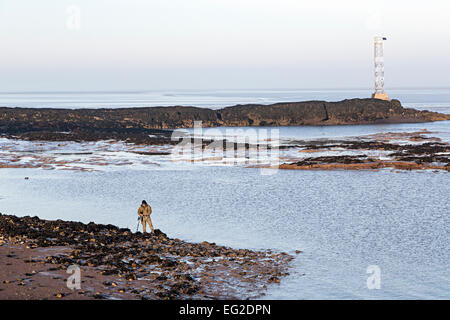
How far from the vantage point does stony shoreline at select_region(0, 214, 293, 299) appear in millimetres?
16062

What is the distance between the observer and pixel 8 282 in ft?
52.4

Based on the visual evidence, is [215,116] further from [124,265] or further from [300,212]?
[124,265]

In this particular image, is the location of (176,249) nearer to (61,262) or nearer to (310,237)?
(61,262)

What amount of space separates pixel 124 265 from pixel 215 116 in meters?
81.7

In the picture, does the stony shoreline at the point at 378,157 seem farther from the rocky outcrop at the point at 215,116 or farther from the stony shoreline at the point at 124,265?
the rocky outcrop at the point at 215,116

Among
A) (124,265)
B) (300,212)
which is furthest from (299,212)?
(124,265)

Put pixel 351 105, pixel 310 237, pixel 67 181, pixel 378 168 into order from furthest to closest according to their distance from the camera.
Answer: pixel 351 105, pixel 378 168, pixel 67 181, pixel 310 237

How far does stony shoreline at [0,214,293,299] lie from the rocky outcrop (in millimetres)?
63441

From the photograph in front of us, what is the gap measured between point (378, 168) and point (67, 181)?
2275 cm

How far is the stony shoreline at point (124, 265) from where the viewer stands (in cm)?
1606

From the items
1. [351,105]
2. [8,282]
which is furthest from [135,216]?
[351,105]

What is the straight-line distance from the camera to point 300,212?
2928 centimetres

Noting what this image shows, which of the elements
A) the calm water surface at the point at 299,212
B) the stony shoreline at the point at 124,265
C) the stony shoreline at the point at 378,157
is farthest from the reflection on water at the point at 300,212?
the stony shoreline at the point at 378,157
